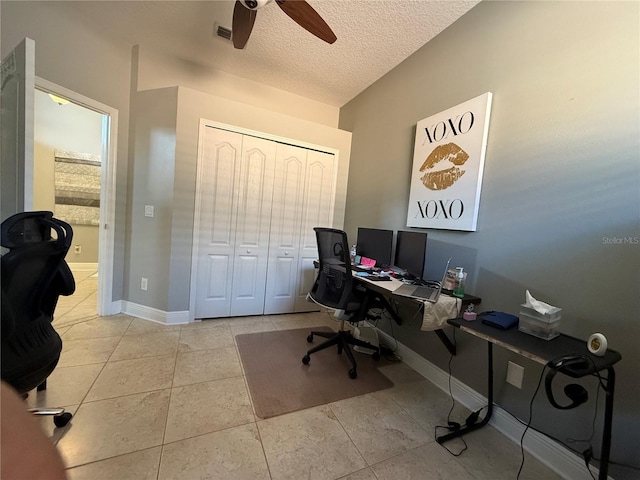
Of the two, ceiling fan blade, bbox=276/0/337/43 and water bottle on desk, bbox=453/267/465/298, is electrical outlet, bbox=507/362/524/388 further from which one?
ceiling fan blade, bbox=276/0/337/43

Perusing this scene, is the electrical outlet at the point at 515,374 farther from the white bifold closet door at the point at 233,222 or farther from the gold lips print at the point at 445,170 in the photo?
the white bifold closet door at the point at 233,222

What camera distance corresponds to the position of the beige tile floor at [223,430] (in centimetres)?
119

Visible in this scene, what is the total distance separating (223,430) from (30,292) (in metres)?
1.17

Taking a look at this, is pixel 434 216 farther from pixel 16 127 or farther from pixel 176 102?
pixel 16 127

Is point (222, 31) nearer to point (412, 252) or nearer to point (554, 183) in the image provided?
point (412, 252)

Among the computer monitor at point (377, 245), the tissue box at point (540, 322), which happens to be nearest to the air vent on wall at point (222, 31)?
the computer monitor at point (377, 245)

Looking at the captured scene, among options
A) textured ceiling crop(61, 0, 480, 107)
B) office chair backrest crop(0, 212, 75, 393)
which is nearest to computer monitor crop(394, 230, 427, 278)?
textured ceiling crop(61, 0, 480, 107)

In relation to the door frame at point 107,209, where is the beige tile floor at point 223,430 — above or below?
below

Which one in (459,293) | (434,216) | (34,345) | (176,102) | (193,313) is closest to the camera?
(34,345)

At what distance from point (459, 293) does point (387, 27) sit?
2231mm

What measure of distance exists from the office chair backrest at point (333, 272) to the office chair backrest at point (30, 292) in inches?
62.3

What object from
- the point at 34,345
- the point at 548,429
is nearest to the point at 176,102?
the point at 34,345

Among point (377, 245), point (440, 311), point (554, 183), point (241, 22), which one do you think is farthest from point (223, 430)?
point (241, 22)

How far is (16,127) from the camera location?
60.9 inches
